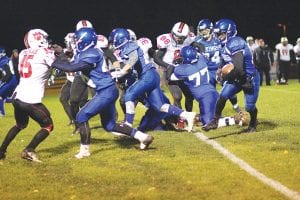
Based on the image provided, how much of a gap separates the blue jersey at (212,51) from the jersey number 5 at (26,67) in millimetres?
4616

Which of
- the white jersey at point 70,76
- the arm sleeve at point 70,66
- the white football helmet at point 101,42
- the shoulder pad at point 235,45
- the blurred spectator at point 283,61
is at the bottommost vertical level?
the blurred spectator at point 283,61

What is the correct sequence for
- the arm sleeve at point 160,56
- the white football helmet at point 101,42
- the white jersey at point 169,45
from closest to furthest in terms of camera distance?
the white football helmet at point 101,42
the arm sleeve at point 160,56
the white jersey at point 169,45

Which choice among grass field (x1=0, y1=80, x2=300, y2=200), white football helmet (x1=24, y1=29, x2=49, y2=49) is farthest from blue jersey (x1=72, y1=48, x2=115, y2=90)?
grass field (x1=0, y1=80, x2=300, y2=200)

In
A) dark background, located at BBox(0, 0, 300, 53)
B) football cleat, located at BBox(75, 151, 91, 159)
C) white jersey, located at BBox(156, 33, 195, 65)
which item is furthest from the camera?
dark background, located at BBox(0, 0, 300, 53)

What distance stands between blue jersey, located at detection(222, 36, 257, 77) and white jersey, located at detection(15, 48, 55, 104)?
301 centimetres

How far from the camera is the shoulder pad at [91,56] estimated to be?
24.9 feet

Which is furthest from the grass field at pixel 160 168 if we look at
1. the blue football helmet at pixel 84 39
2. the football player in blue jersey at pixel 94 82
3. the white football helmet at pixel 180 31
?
the white football helmet at pixel 180 31

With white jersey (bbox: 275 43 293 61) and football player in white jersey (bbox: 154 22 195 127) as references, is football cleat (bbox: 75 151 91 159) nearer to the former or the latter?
football player in white jersey (bbox: 154 22 195 127)

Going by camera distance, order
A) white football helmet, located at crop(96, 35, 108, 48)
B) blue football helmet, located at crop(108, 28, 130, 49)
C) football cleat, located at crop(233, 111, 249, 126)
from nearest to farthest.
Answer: blue football helmet, located at crop(108, 28, 130, 49), football cleat, located at crop(233, 111, 249, 126), white football helmet, located at crop(96, 35, 108, 48)

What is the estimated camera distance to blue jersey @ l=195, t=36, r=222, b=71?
443 inches

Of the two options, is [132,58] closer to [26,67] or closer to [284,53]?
[26,67]

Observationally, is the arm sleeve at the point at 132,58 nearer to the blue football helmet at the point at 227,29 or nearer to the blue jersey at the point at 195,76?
the blue jersey at the point at 195,76

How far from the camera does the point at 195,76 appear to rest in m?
9.87

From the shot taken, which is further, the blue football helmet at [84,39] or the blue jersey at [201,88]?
the blue jersey at [201,88]
